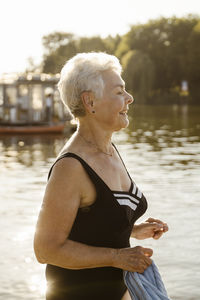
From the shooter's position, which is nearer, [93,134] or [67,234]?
[67,234]

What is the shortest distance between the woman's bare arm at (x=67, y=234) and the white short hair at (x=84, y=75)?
10.8 inches

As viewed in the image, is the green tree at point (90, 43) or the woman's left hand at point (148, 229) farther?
the green tree at point (90, 43)

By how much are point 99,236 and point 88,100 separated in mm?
503

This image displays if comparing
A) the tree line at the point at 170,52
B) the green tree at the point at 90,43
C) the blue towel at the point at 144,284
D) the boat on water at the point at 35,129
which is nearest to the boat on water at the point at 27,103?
the boat on water at the point at 35,129

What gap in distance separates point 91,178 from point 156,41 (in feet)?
270

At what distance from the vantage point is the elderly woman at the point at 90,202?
236cm

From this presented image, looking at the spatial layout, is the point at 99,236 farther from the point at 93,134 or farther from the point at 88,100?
the point at 88,100

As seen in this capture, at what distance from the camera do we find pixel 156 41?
273 ft

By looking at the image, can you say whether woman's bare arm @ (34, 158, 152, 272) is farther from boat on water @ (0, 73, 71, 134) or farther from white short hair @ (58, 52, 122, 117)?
boat on water @ (0, 73, 71, 134)

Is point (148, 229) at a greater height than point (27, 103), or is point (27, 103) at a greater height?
point (148, 229)

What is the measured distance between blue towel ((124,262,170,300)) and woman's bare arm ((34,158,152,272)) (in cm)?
4

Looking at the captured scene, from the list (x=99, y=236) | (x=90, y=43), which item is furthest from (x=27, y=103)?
(x=90, y=43)

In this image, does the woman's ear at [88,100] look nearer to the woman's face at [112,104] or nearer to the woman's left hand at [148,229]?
the woman's face at [112,104]

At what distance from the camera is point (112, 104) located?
254 cm
